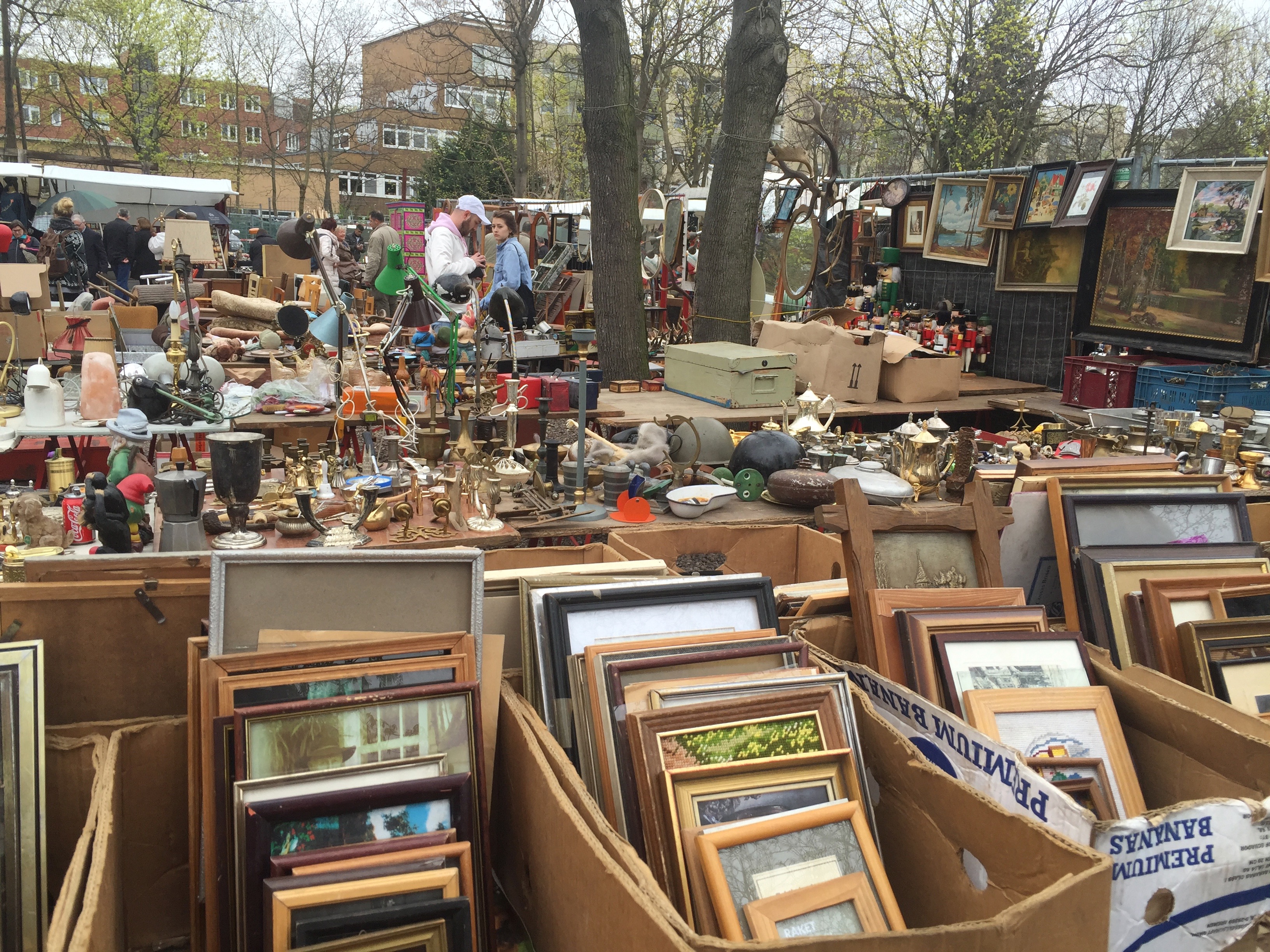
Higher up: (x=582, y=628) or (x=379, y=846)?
(x=582, y=628)

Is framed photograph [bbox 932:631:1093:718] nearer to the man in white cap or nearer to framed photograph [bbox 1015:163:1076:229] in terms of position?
the man in white cap

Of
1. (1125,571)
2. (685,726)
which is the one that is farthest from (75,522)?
(1125,571)

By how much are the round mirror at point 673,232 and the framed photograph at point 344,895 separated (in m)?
11.1

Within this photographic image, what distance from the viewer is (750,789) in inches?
64.2

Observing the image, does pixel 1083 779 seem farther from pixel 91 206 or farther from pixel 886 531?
pixel 91 206

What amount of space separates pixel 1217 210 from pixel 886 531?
5.41 meters

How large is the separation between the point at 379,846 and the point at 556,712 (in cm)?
58

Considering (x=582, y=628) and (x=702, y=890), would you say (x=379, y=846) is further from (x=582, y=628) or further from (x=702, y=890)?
(x=582, y=628)

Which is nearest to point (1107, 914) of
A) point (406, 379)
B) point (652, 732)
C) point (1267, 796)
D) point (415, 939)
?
point (1267, 796)

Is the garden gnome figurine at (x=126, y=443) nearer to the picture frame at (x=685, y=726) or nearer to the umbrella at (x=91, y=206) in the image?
the picture frame at (x=685, y=726)

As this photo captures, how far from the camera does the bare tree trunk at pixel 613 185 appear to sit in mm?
7504

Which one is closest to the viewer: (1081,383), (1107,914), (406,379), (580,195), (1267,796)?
(1107,914)

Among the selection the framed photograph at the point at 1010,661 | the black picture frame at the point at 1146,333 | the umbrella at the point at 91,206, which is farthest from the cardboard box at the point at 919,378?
the umbrella at the point at 91,206

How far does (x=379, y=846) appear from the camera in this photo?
1482 mm
